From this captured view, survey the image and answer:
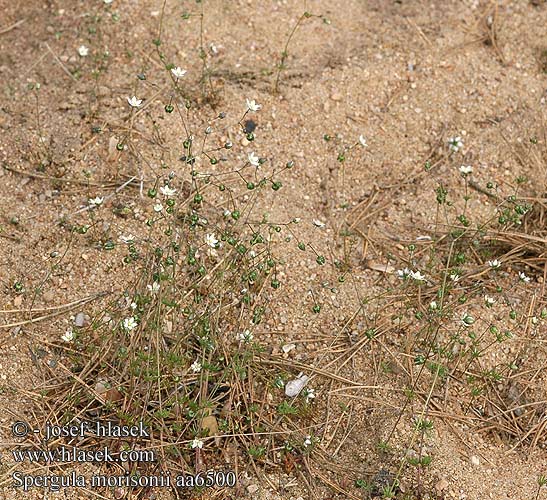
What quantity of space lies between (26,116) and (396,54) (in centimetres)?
227

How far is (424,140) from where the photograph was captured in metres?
4.54

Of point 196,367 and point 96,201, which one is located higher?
point 96,201

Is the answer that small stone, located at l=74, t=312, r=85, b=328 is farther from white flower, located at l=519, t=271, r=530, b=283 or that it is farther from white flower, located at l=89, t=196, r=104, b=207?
white flower, located at l=519, t=271, r=530, b=283

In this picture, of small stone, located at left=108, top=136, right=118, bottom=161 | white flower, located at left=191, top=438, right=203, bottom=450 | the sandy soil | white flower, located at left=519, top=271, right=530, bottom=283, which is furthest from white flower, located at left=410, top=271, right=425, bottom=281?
small stone, located at left=108, top=136, right=118, bottom=161

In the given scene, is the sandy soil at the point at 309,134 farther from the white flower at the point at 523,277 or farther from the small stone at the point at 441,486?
the white flower at the point at 523,277

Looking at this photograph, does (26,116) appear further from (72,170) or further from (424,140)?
(424,140)

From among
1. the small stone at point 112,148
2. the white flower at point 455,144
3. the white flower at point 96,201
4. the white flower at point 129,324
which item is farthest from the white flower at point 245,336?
the white flower at point 455,144

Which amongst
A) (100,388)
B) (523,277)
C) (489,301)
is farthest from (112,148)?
(523,277)

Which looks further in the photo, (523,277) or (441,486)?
(523,277)

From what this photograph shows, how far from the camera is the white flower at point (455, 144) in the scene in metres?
4.28

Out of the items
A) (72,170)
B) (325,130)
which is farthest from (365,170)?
(72,170)

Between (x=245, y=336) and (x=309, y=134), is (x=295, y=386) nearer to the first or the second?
(x=245, y=336)

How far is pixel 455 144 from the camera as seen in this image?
4.30 m

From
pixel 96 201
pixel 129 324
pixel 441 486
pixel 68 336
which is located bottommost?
pixel 441 486
